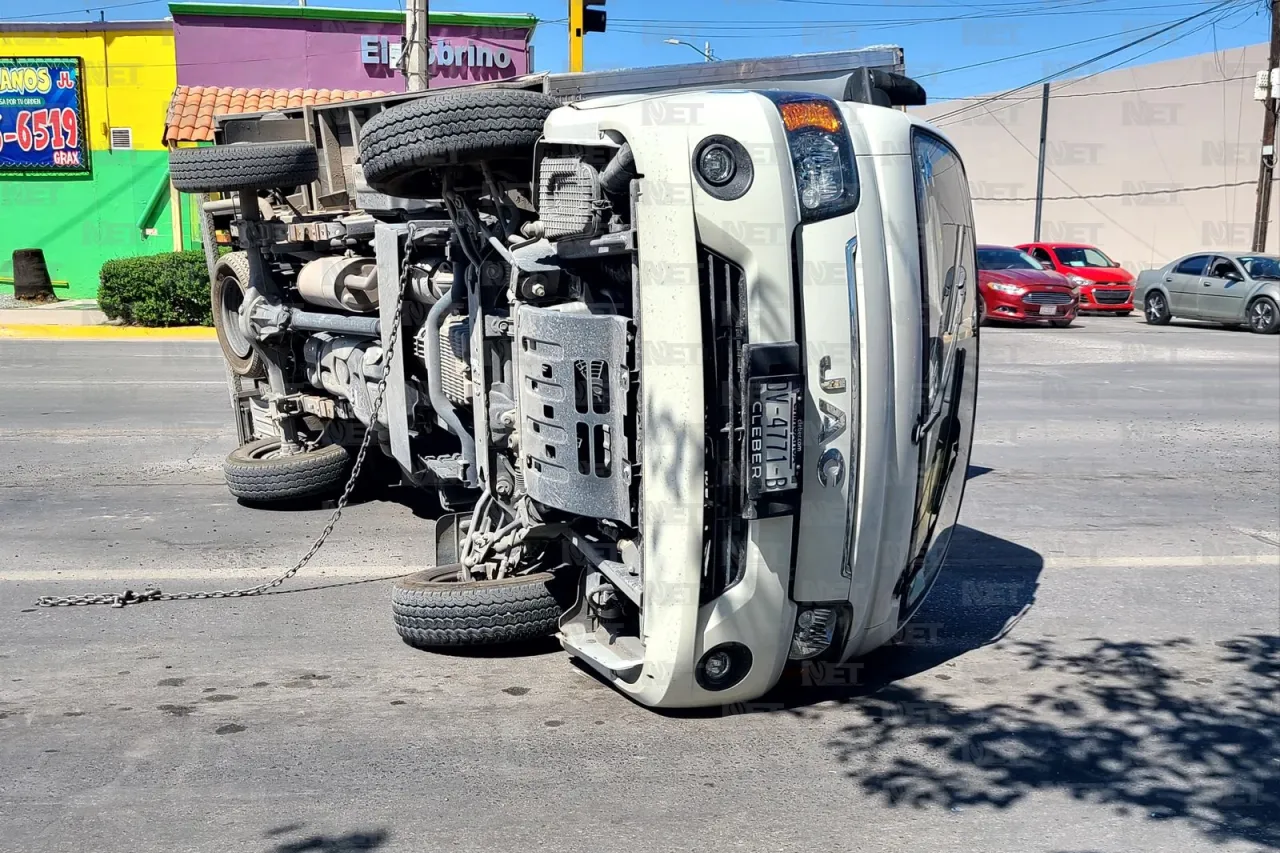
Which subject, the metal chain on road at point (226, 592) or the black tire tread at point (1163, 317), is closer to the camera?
the metal chain on road at point (226, 592)

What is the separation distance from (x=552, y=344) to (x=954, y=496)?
5.77ft

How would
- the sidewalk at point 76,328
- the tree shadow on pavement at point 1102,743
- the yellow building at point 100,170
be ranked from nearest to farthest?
the tree shadow on pavement at point 1102,743, the sidewalk at point 76,328, the yellow building at point 100,170

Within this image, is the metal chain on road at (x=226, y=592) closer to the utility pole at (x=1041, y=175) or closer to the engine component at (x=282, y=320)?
the engine component at (x=282, y=320)

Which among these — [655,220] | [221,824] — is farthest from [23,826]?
[655,220]

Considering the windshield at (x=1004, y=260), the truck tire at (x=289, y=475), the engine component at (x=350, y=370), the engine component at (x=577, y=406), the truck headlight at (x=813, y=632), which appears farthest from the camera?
the windshield at (x=1004, y=260)

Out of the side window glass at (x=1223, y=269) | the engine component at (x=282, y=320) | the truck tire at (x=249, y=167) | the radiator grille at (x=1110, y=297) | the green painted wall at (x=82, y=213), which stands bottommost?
the engine component at (x=282, y=320)

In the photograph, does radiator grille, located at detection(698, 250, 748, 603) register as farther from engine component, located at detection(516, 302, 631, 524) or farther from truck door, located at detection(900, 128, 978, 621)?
truck door, located at detection(900, 128, 978, 621)

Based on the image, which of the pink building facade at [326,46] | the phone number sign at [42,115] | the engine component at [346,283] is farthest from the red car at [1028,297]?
the phone number sign at [42,115]

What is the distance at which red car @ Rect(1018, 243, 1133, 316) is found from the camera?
1072 inches

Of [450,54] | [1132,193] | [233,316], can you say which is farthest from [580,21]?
[1132,193]

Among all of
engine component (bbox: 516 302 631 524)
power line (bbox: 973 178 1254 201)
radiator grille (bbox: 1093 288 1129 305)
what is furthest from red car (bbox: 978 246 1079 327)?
engine component (bbox: 516 302 631 524)

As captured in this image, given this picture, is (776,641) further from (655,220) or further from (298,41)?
(298,41)

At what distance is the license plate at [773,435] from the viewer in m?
3.88

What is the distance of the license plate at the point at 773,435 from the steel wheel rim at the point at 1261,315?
2166 centimetres
